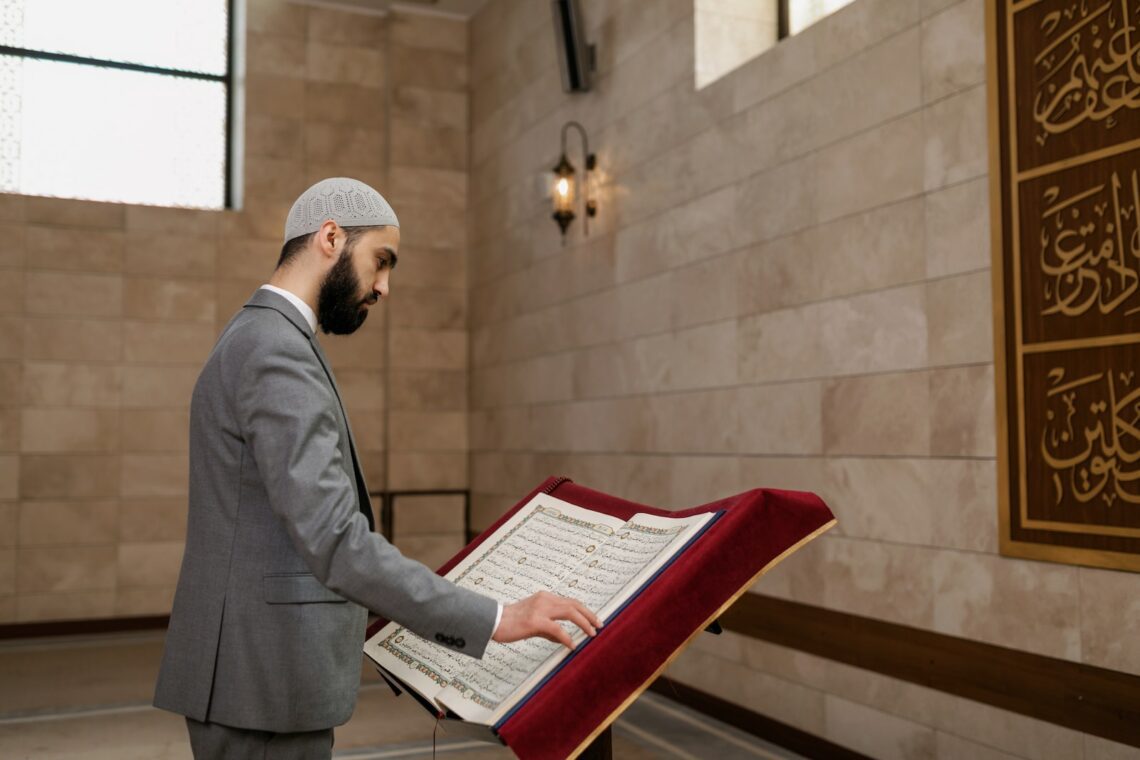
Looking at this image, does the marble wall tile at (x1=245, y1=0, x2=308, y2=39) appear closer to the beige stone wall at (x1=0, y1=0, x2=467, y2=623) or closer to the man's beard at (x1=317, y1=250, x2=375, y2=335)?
the beige stone wall at (x1=0, y1=0, x2=467, y2=623)

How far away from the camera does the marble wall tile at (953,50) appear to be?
347 cm

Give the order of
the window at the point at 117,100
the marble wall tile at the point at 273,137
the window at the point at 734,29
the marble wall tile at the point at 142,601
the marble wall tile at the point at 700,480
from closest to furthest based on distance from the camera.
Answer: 1. the marble wall tile at the point at 700,480
2. the window at the point at 734,29
3. the marble wall tile at the point at 142,601
4. the window at the point at 117,100
5. the marble wall tile at the point at 273,137

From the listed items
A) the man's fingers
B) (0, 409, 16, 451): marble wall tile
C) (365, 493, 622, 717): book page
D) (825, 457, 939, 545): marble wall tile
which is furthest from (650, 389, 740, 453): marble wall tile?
(0, 409, 16, 451): marble wall tile

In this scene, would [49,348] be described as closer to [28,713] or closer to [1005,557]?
[28,713]

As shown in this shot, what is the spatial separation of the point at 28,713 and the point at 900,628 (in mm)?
3847

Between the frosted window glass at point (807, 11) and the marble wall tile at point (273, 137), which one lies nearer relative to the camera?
the frosted window glass at point (807, 11)

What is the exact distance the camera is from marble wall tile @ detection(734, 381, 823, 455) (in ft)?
13.9

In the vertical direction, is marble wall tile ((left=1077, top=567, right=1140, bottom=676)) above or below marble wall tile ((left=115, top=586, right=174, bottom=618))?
above

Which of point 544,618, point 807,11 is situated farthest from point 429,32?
point 544,618

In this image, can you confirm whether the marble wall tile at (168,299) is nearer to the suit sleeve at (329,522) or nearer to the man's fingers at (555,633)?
the suit sleeve at (329,522)

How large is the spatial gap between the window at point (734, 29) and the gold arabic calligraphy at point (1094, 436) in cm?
242

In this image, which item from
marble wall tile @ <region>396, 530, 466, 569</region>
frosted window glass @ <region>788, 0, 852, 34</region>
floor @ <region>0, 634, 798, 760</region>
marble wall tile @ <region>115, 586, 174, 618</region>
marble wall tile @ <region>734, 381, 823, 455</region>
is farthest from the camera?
marble wall tile @ <region>396, 530, 466, 569</region>

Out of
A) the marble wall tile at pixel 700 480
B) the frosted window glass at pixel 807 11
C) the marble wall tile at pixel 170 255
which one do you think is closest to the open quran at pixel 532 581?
the marble wall tile at pixel 700 480

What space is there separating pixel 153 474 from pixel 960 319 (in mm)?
5519
